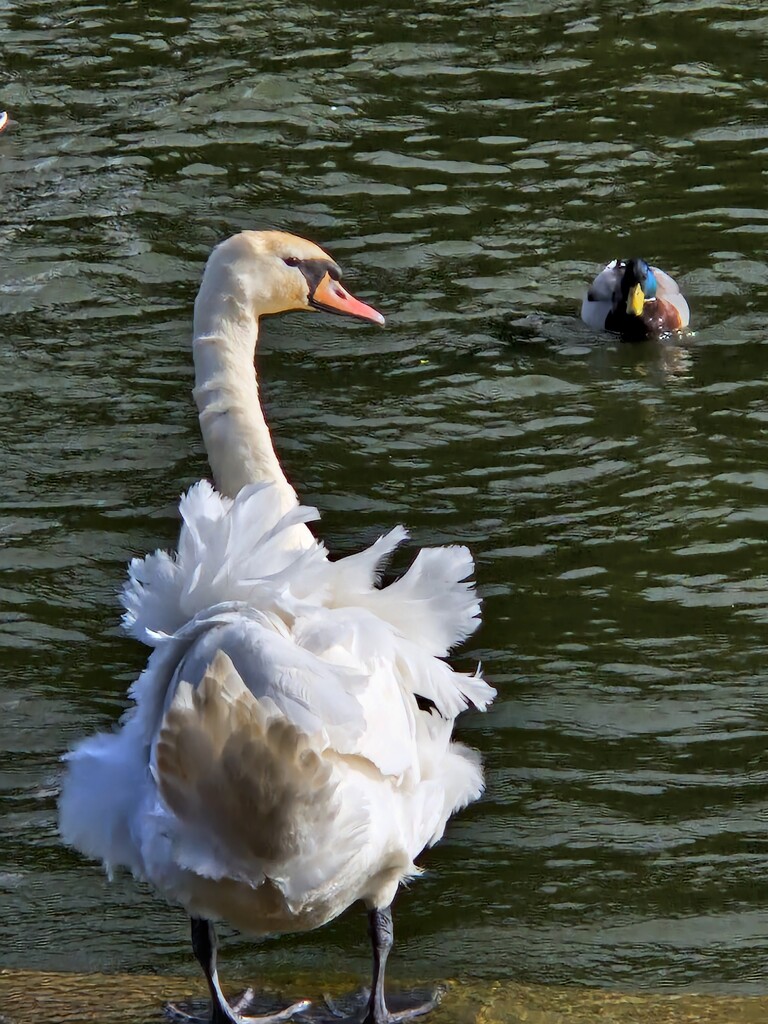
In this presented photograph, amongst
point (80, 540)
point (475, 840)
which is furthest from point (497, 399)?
point (475, 840)

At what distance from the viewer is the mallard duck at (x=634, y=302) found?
27.9 feet

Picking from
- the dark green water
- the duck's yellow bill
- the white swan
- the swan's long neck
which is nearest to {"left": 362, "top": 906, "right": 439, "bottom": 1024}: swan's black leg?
the white swan

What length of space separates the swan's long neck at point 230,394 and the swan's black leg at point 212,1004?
1.18 m

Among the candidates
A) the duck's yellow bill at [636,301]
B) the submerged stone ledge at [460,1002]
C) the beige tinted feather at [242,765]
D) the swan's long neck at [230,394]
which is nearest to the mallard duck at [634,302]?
the duck's yellow bill at [636,301]

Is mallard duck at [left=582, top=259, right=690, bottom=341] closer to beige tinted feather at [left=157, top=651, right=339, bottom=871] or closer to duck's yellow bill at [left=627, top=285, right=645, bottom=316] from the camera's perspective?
duck's yellow bill at [left=627, top=285, right=645, bottom=316]

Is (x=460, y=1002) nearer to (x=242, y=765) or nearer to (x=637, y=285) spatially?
(x=242, y=765)

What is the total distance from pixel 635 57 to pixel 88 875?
786cm

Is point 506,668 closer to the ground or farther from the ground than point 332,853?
closer to the ground

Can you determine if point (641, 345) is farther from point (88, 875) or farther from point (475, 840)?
point (88, 875)

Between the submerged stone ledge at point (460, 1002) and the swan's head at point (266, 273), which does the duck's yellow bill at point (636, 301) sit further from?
the submerged stone ledge at point (460, 1002)

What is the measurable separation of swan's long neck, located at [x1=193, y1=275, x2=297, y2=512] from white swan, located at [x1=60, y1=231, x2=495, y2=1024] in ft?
0.78

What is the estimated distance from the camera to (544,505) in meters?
7.20

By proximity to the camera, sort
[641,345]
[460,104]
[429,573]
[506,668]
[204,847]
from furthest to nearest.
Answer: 1. [460,104]
2. [641,345]
3. [506,668]
4. [429,573]
5. [204,847]

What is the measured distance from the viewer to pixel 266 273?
210 inches
